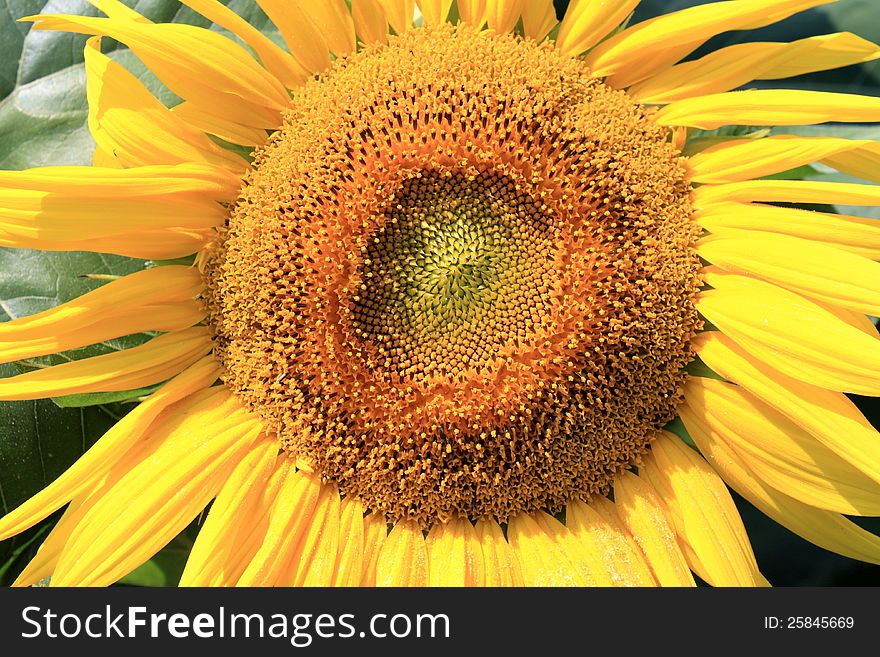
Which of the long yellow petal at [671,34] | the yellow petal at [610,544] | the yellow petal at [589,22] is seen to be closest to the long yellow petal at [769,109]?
the long yellow petal at [671,34]

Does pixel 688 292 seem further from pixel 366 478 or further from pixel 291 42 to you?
pixel 291 42

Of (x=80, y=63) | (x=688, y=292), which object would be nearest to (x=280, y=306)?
(x=688, y=292)

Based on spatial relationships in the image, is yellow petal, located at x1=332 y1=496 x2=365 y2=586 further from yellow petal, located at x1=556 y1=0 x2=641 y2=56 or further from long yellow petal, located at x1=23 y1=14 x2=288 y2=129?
yellow petal, located at x1=556 y1=0 x2=641 y2=56

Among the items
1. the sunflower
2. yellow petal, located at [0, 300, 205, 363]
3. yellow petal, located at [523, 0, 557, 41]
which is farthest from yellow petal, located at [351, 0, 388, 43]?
yellow petal, located at [0, 300, 205, 363]

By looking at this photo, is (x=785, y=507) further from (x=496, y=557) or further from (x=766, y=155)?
(x=766, y=155)

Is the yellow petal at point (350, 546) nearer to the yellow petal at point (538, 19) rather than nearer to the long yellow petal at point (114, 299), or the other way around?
the long yellow petal at point (114, 299)

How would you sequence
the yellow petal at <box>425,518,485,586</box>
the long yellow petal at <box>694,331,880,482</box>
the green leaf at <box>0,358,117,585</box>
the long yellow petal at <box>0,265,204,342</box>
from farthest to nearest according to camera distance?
1. the green leaf at <box>0,358,117,585</box>
2. the yellow petal at <box>425,518,485,586</box>
3. the long yellow petal at <box>0,265,204,342</box>
4. the long yellow petal at <box>694,331,880,482</box>

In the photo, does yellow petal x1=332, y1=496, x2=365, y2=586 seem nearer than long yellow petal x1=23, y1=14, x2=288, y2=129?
No
